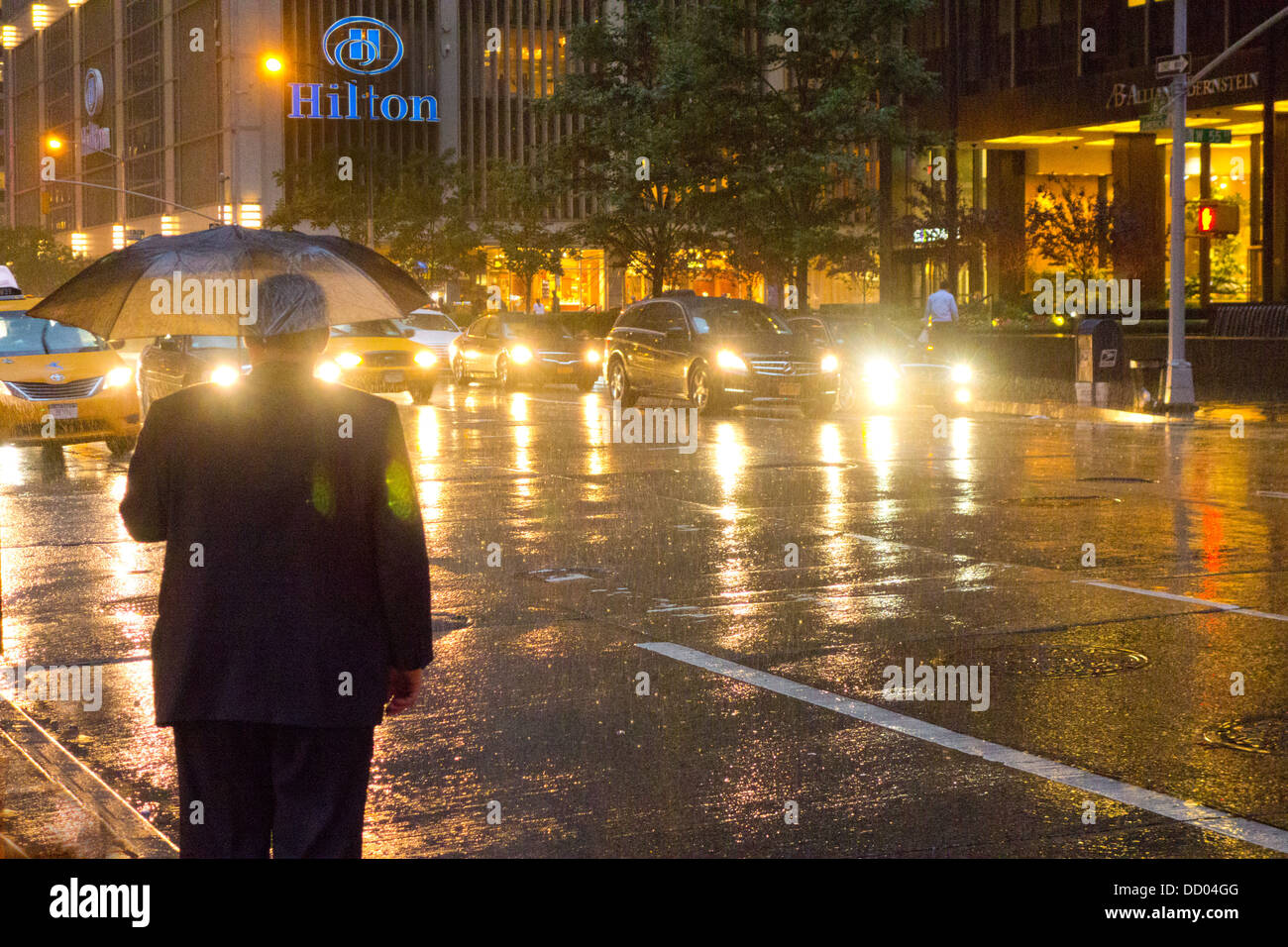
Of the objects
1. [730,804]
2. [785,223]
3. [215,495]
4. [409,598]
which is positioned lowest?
[730,804]

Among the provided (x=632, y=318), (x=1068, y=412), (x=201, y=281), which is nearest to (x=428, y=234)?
(x=632, y=318)

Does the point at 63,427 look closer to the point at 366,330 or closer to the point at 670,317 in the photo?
the point at 366,330

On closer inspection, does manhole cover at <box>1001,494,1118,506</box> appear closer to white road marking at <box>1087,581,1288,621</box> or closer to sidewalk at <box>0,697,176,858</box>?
white road marking at <box>1087,581,1288,621</box>

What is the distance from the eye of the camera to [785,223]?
38562mm

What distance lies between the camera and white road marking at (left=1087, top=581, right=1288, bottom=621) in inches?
363

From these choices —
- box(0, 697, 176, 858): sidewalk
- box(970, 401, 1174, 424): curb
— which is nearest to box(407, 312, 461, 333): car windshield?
box(970, 401, 1174, 424): curb

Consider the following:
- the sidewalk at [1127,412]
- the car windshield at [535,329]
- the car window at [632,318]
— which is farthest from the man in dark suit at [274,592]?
the car windshield at [535,329]

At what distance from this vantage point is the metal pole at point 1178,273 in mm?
26266

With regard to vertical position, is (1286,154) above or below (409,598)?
above

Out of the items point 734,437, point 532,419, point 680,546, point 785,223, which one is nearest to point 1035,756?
point 680,546

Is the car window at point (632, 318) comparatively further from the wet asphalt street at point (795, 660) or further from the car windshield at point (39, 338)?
the wet asphalt street at point (795, 660)

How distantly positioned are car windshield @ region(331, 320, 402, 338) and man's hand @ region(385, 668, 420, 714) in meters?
24.7

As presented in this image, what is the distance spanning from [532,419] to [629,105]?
19.6 meters

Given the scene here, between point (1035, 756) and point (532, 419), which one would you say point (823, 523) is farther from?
point (532, 419)
